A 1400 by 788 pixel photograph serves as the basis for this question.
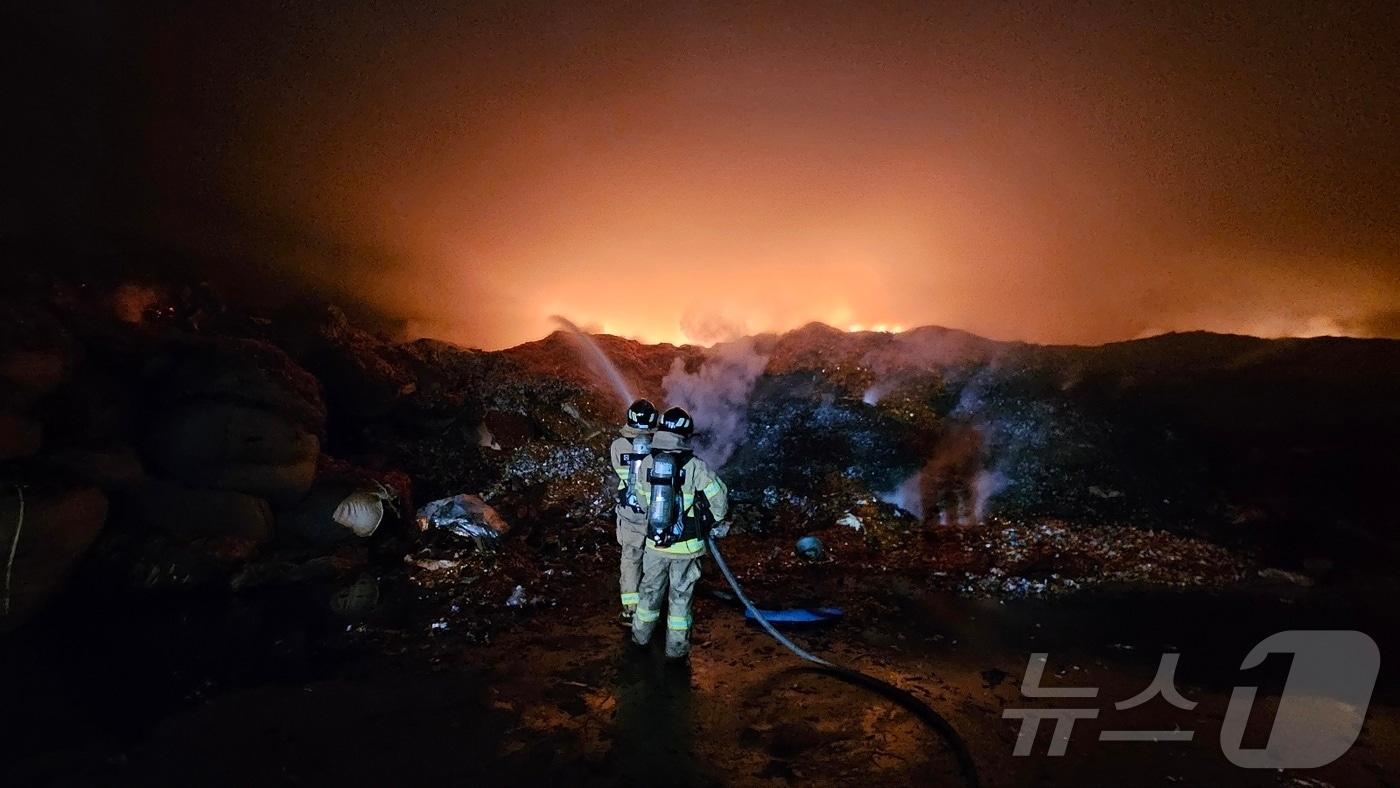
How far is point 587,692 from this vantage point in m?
4.68

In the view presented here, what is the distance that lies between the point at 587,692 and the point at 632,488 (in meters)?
1.61

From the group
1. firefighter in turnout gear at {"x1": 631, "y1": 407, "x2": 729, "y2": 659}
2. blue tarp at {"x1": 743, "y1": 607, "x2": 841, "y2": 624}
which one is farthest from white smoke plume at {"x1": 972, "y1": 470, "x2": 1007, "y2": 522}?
firefighter in turnout gear at {"x1": 631, "y1": 407, "x2": 729, "y2": 659}

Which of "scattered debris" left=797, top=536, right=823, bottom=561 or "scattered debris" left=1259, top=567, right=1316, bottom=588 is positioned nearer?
"scattered debris" left=1259, top=567, right=1316, bottom=588

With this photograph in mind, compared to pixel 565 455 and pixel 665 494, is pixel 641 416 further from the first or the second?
pixel 565 455

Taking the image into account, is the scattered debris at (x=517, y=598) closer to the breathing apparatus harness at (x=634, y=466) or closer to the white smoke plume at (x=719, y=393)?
the breathing apparatus harness at (x=634, y=466)

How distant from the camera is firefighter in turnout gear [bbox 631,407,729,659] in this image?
4754 millimetres

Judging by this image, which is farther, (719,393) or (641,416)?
(719,393)

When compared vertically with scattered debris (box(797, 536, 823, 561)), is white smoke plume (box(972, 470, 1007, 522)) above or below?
above

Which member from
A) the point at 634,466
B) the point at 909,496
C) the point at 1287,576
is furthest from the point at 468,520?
the point at 1287,576

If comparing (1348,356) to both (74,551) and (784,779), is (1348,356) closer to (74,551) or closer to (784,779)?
(784,779)

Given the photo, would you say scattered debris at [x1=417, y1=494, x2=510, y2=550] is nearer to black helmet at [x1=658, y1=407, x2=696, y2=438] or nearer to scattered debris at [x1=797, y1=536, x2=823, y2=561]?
scattered debris at [x1=797, y1=536, x2=823, y2=561]

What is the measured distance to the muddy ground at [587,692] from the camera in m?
3.82

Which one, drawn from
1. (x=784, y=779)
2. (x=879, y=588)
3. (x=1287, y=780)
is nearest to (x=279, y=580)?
(x=784, y=779)

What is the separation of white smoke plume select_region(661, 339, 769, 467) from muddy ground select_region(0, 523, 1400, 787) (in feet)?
18.4
